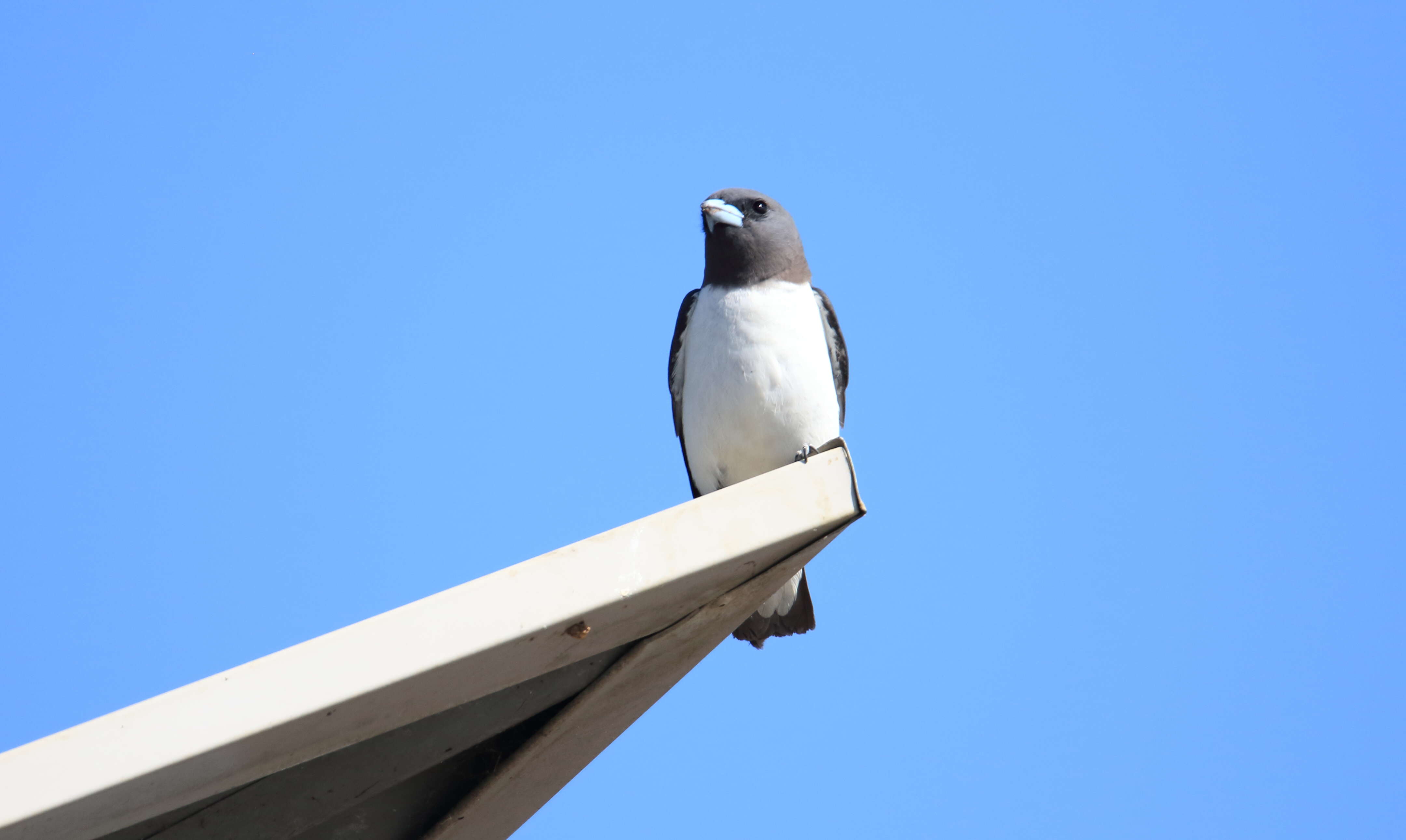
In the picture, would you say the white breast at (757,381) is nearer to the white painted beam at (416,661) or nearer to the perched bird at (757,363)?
the perched bird at (757,363)

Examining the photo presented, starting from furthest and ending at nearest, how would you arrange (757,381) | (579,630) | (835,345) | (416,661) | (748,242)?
(835,345), (748,242), (757,381), (579,630), (416,661)

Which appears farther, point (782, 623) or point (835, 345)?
point (835, 345)

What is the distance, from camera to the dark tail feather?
5770mm

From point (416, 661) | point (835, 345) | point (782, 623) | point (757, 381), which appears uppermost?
point (835, 345)

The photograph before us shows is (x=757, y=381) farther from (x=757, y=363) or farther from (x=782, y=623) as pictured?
(x=782, y=623)

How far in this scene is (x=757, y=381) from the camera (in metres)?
5.67

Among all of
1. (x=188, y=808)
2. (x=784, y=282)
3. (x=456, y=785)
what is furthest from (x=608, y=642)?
(x=784, y=282)

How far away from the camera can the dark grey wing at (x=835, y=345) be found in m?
6.27

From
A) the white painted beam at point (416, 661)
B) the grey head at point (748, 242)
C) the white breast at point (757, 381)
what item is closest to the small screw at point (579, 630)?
the white painted beam at point (416, 661)

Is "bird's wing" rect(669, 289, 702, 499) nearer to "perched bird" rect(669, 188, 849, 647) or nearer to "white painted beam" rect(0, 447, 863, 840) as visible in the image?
"perched bird" rect(669, 188, 849, 647)

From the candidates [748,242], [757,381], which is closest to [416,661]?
[757,381]

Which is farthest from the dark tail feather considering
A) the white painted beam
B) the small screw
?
the small screw

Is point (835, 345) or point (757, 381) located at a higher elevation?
point (835, 345)

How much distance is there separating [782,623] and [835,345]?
1.52 metres
